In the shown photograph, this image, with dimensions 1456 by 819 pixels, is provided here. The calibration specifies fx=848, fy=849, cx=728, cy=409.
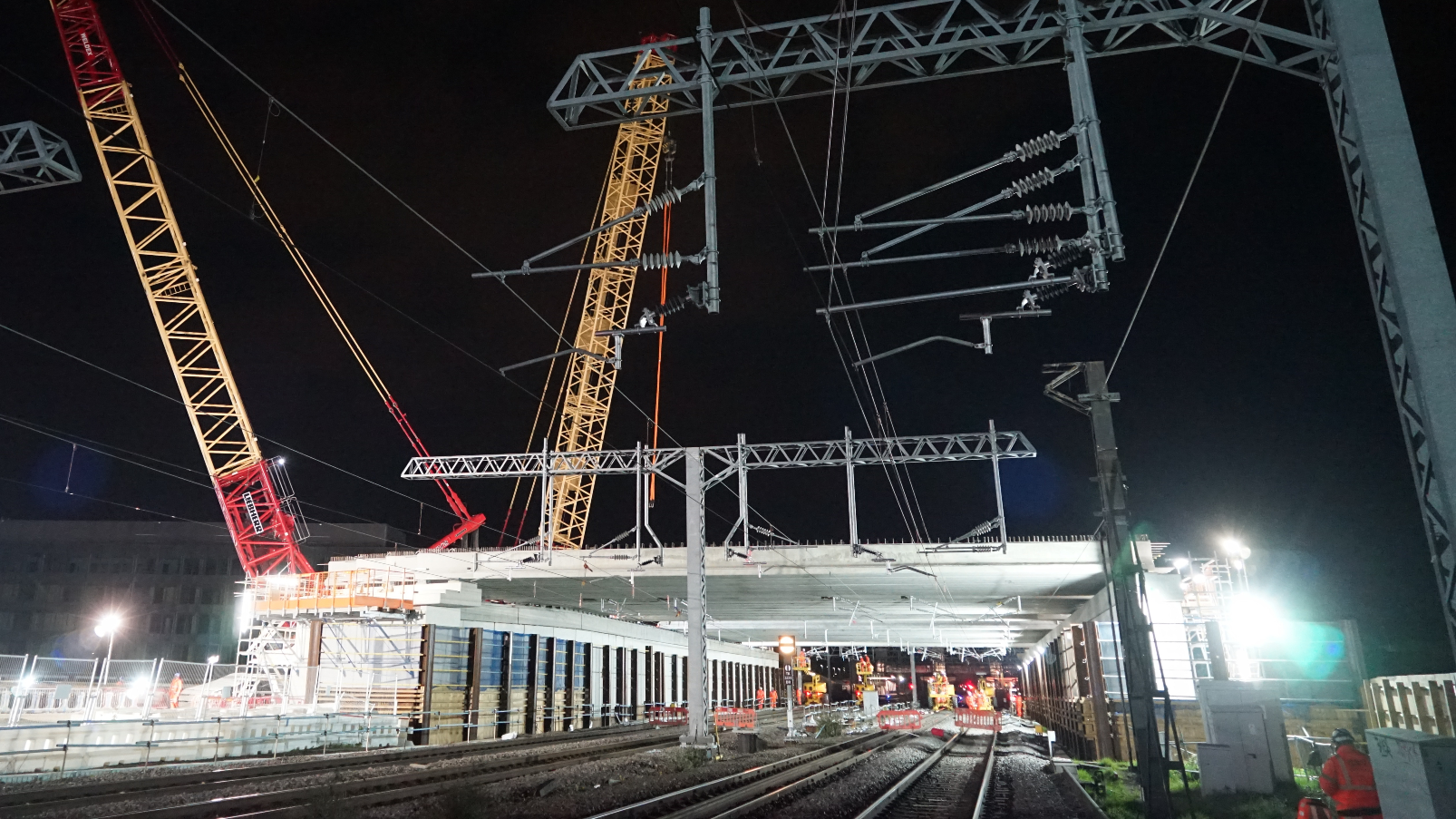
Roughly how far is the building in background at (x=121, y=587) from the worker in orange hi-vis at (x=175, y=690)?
58893 millimetres

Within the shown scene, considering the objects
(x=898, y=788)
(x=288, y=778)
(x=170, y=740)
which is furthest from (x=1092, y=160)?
(x=170, y=740)

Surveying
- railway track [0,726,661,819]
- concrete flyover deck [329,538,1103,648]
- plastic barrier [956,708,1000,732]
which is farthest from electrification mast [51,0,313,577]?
plastic barrier [956,708,1000,732]

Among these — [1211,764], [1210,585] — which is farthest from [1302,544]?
[1211,764]

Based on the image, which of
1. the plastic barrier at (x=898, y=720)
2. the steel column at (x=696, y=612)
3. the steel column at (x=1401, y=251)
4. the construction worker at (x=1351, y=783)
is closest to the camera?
the steel column at (x=1401, y=251)

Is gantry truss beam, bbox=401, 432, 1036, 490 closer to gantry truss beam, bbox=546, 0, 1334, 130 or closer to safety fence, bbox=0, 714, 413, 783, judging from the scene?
safety fence, bbox=0, 714, 413, 783

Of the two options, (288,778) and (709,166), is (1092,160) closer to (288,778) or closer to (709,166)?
(709,166)

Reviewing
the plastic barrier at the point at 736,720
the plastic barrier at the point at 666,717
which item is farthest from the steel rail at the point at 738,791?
the plastic barrier at the point at 666,717

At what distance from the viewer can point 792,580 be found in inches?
1570

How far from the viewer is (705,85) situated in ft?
36.9

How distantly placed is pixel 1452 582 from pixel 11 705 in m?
30.4

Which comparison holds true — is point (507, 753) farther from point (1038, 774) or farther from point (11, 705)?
point (1038, 774)

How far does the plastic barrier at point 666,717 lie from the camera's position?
1987 inches

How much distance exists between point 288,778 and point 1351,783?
20218 millimetres

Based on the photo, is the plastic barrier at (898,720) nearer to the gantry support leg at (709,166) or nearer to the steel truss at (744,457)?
the steel truss at (744,457)
